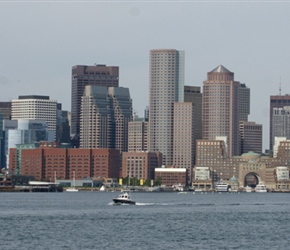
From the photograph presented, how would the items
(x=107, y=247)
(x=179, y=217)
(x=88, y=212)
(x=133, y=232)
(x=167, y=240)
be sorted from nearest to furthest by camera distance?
(x=107, y=247), (x=167, y=240), (x=133, y=232), (x=179, y=217), (x=88, y=212)

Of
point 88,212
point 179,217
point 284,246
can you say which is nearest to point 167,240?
point 284,246

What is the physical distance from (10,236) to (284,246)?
1092 inches

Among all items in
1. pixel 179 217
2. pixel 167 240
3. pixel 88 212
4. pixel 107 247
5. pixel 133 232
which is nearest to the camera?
pixel 107 247

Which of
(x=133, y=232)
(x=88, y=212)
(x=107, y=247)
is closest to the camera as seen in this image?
(x=107, y=247)

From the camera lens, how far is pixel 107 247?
104m

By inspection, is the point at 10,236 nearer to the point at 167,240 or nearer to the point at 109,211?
the point at 167,240

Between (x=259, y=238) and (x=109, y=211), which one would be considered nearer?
(x=259, y=238)

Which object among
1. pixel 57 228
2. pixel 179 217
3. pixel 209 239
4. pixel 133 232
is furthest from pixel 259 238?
pixel 179 217

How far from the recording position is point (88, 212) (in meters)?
164

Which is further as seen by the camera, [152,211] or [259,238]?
[152,211]

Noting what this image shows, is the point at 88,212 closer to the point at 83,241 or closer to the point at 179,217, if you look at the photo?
the point at 179,217

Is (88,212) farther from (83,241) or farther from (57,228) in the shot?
(83,241)

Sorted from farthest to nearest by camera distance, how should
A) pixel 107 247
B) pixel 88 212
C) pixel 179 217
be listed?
pixel 88 212
pixel 179 217
pixel 107 247

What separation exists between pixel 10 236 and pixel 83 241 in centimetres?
914
